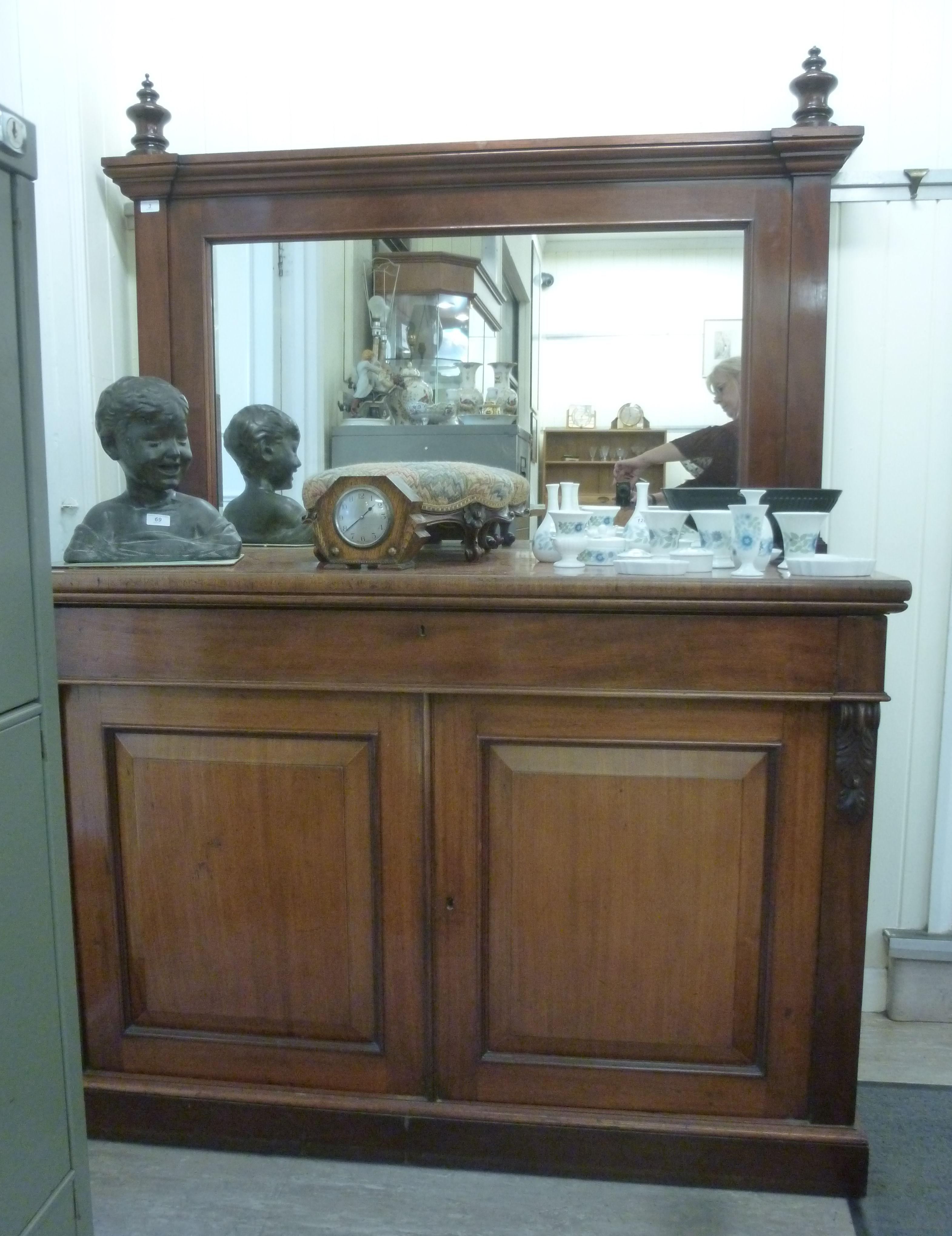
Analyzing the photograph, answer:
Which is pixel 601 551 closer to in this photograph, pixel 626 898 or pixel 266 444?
pixel 626 898

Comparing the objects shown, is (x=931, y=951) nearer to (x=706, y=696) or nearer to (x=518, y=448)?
(x=706, y=696)

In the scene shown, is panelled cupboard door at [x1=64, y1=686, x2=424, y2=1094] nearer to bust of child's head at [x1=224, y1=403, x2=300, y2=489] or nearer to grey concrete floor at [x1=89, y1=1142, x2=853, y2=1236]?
grey concrete floor at [x1=89, y1=1142, x2=853, y2=1236]

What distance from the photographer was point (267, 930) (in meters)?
1.54

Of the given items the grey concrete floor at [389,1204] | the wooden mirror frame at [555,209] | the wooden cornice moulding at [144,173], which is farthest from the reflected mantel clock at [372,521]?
the grey concrete floor at [389,1204]

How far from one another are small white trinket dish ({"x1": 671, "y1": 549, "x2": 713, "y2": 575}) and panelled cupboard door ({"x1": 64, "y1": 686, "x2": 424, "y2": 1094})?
469 millimetres

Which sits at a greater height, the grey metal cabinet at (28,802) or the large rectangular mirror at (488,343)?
the large rectangular mirror at (488,343)

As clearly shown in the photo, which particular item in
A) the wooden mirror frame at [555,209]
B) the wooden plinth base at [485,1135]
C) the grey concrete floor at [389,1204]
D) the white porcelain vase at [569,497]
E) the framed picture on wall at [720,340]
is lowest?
the grey concrete floor at [389,1204]

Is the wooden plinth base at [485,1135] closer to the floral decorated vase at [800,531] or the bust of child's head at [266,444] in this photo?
the floral decorated vase at [800,531]

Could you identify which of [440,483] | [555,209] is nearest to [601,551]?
[440,483]

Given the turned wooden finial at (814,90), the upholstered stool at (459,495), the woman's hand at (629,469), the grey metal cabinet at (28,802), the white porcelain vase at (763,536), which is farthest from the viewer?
the woman's hand at (629,469)

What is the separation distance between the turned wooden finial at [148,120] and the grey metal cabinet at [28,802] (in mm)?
1027

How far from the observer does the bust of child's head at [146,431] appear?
64.5 inches

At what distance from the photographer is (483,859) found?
1.49m

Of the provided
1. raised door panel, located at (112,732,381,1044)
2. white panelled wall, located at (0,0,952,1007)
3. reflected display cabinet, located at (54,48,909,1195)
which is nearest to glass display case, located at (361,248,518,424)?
white panelled wall, located at (0,0,952,1007)
